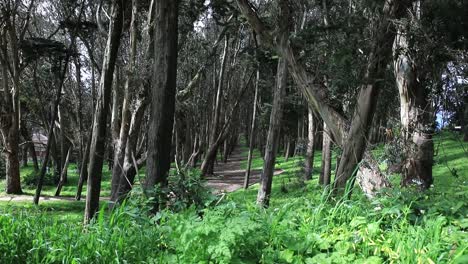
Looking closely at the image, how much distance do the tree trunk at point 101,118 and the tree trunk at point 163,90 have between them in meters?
3.31

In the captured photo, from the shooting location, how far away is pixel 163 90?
5.84 m

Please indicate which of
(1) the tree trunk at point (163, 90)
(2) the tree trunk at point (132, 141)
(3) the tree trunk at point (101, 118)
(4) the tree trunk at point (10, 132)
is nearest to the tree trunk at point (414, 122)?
(1) the tree trunk at point (163, 90)

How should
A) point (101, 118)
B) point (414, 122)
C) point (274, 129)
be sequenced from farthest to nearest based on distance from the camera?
point (274, 129)
point (101, 118)
point (414, 122)

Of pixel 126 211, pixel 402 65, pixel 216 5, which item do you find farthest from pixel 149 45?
pixel 126 211

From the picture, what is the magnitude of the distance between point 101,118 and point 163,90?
12.7ft

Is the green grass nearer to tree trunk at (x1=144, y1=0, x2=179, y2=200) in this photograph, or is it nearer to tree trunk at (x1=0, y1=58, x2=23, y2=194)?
tree trunk at (x1=144, y1=0, x2=179, y2=200)

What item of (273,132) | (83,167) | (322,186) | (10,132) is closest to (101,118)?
(273,132)

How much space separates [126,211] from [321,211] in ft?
5.64

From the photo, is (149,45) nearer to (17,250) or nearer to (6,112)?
(17,250)

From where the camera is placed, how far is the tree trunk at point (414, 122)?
747 centimetres

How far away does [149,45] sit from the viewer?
11.0m

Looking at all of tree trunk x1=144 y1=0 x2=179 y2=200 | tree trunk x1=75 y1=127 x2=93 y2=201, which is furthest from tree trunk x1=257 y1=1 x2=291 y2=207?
tree trunk x1=75 y1=127 x2=93 y2=201

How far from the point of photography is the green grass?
2.74 metres

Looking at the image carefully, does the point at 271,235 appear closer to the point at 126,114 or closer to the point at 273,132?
the point at 273,132
